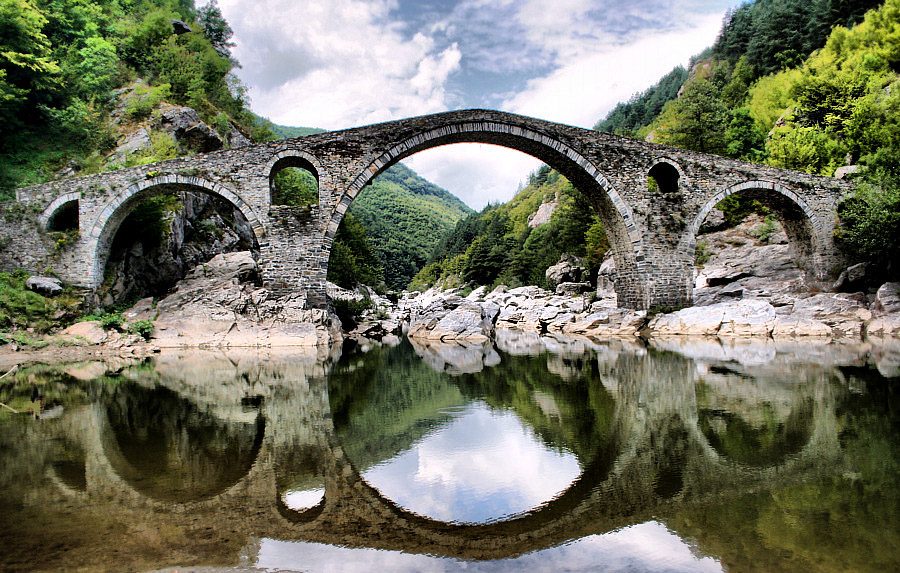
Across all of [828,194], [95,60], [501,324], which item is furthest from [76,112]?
[828,194]

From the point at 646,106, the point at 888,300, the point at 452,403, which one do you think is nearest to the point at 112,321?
the point at 452,403

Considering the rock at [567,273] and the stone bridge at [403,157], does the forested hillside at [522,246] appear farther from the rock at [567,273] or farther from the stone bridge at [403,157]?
the stone bridge at [403,157]

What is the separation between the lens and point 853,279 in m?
15.5

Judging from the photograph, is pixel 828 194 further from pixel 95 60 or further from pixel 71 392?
pixel 95 60

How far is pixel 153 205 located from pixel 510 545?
18.9m

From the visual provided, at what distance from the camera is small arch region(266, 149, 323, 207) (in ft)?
52.3

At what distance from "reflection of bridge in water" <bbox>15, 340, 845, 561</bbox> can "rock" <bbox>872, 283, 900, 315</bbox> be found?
355 inches

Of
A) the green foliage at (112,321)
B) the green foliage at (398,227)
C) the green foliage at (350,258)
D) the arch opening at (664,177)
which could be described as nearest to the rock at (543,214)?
the green foliage at (398,227)

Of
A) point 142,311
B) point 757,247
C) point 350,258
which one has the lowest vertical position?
point 142,311

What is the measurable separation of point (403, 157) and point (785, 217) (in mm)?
15320

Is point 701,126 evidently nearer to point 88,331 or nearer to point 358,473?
point 358,473

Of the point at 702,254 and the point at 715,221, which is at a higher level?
the point at 715,221

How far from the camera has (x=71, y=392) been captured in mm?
7070

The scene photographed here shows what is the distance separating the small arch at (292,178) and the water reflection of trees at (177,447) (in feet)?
37.3
